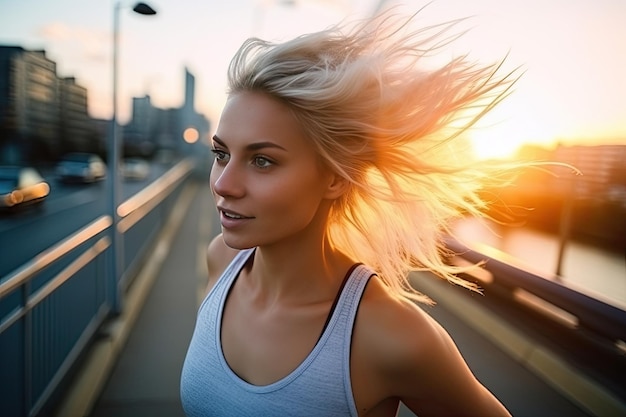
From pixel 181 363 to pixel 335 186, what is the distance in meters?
3.10

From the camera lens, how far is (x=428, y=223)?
151 centimetres

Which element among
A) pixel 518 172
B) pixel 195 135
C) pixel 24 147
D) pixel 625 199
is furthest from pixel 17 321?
pixel 195 135

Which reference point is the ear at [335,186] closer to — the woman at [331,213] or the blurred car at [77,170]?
the woman at [331,213]

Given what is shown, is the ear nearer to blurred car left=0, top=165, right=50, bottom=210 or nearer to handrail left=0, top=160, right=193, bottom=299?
handrail left=0, top=160, right=193, bottom=299

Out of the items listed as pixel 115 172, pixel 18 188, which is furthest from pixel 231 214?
pixel 18 188

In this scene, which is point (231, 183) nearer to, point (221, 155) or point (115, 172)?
point (221, 155)

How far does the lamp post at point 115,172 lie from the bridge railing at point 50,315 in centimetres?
5

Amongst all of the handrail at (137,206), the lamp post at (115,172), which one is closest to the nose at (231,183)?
the lamp post at (115,172)

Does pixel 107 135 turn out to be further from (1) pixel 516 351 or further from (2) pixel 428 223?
(2) pixel 428 223

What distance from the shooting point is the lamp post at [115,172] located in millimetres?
4762

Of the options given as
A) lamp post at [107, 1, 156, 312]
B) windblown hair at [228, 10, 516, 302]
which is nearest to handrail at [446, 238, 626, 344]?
windblown hair at [228, 10, 516, 302]

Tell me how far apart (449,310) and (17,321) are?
12.6 feet

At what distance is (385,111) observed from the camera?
1.33 metres

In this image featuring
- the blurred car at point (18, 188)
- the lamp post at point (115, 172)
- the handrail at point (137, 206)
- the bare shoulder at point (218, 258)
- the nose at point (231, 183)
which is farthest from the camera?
the blurred car at point (18, 188)
